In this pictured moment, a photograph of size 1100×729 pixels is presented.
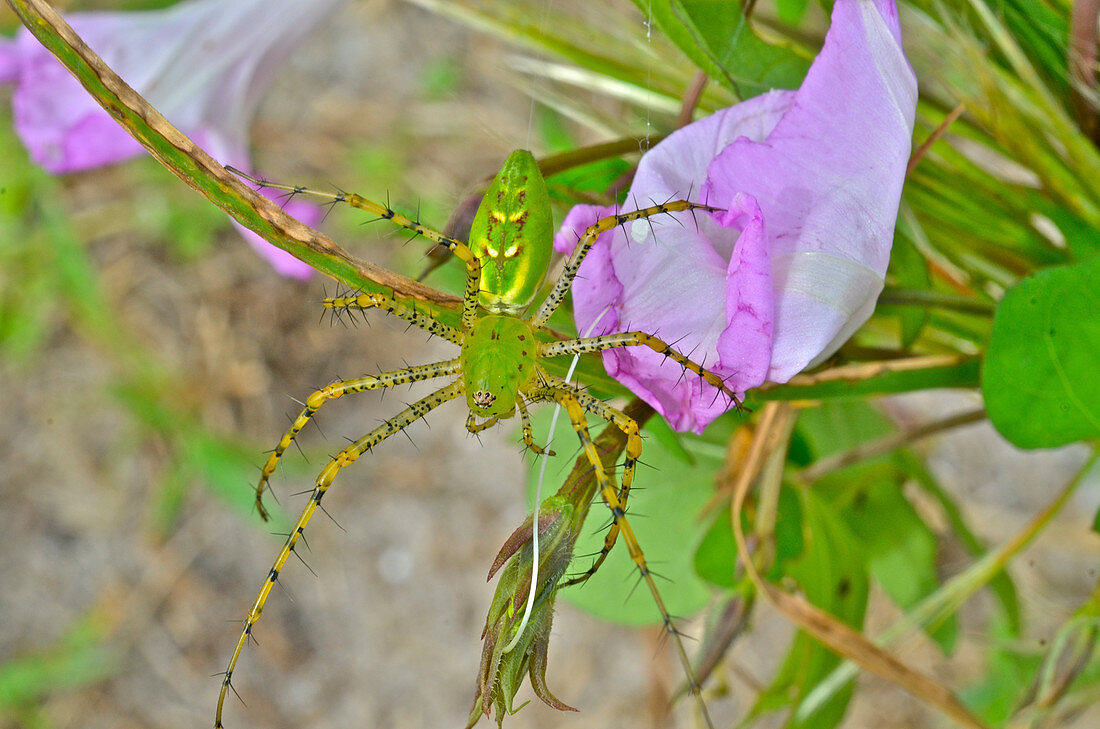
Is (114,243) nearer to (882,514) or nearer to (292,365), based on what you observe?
(292,365)

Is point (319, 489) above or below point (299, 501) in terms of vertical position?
above

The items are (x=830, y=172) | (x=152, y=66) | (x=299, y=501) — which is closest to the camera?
(x=830, y=172)

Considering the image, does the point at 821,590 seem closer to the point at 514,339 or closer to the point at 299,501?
the point at 514,339

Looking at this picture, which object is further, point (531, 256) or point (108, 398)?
point (108, 398)

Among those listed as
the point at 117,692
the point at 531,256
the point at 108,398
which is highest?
the point at 531,256

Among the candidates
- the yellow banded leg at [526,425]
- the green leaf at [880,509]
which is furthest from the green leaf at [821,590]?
the yellow banded leg at [526,425]

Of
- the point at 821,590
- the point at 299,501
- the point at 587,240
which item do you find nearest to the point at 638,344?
the point at 587,240

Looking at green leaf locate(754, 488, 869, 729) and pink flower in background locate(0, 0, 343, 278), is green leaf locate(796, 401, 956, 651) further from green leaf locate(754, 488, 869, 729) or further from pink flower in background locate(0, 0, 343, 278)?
pink flower in background locate(0, 0, 343, 278)

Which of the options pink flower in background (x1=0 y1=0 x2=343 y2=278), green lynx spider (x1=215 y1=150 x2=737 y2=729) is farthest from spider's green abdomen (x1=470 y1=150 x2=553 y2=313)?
pink flower in background (x1=0 y1=0 x2=343 y2=278)

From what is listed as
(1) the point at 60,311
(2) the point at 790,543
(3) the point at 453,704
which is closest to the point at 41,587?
(1) the point at 60,311
